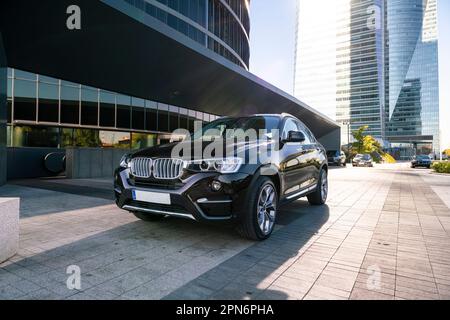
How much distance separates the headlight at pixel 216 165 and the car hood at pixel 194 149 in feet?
0.29

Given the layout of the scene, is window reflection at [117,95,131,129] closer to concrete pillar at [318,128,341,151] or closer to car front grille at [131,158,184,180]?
car front grille at [131,158,184,180]

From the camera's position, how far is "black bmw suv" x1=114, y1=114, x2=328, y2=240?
132 inches

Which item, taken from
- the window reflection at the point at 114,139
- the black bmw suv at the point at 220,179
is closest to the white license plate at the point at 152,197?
the black bmw suv at the point at 220,179

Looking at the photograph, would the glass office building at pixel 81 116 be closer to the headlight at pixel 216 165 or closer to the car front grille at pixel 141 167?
the car front grille at pixel 141 167

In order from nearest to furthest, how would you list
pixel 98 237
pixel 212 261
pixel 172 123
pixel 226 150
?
pixel 212 261, pixel 226 150, pixel 98 237, pixel 172 123

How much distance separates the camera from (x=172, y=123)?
63.8 ft

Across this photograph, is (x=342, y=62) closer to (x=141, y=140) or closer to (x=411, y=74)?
(x=411, y=74)

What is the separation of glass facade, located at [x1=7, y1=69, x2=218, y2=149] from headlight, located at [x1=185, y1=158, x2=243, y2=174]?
1306 centimetres

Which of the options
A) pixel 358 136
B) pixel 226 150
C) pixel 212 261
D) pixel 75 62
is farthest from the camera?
pixel 358 136

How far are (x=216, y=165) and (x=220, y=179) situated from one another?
0.19 meters

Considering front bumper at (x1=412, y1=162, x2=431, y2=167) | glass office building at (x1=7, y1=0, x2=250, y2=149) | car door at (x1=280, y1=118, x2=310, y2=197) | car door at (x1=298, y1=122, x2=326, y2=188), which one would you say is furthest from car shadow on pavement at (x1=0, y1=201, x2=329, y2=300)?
front bumper at (x1=412, y1=162, x2=431, y2=167)
